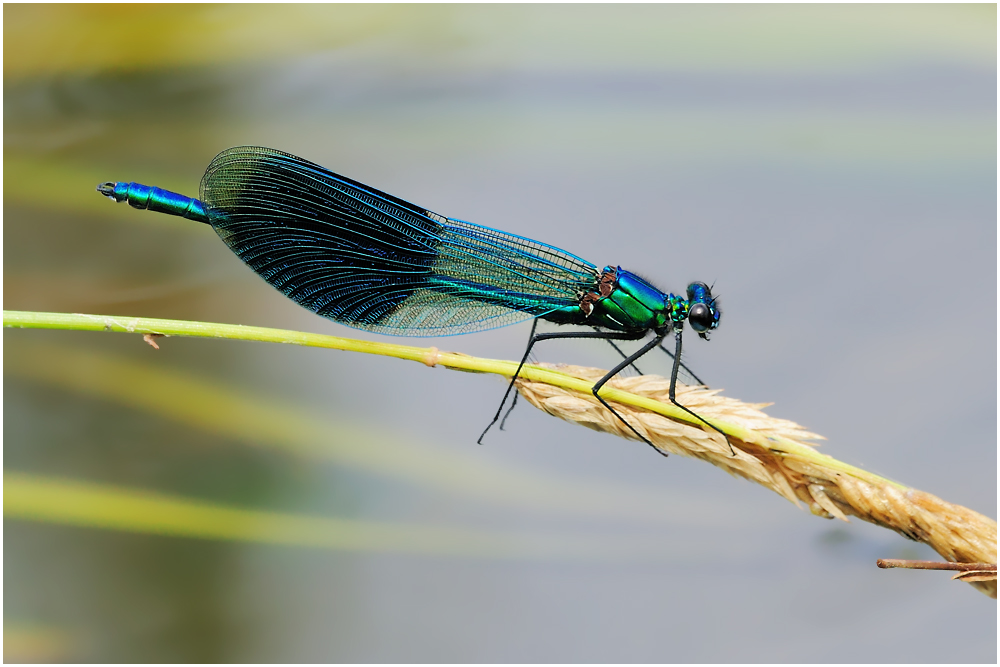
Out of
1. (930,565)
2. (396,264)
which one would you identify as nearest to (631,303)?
(396,264)

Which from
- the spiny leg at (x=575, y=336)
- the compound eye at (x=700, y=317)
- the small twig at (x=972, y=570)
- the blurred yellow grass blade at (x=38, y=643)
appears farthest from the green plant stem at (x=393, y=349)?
the blurred yellow grass blade at (x=38, y=643)

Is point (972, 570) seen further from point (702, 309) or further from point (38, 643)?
point (38, 643)

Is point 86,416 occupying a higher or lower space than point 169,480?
higher

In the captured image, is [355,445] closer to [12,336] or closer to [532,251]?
[532,251]

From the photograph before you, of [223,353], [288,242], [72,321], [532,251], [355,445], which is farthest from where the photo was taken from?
[223,353]

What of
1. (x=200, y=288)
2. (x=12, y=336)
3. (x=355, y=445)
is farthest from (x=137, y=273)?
(x=355, y=445)
